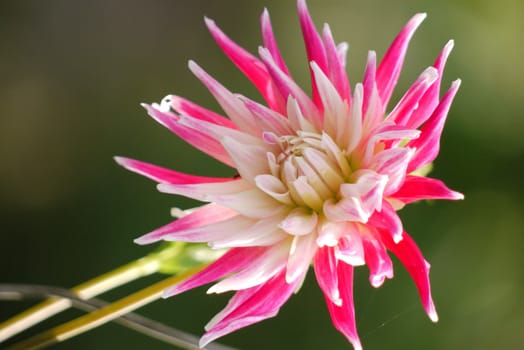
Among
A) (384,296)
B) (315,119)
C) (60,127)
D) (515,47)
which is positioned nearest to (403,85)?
(515,47)

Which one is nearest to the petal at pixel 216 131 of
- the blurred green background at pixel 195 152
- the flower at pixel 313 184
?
the flower at pixel 313 184

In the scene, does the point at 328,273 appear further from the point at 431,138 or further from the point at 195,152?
the point at 195,152

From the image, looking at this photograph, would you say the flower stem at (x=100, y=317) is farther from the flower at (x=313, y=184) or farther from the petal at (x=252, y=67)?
the petal at (x=252, y=67)

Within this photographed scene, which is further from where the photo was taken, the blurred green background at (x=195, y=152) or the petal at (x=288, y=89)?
the blurred green background at (x=195, y=152)

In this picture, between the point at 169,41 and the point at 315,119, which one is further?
the point at 169,41

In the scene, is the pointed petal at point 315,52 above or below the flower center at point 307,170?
above

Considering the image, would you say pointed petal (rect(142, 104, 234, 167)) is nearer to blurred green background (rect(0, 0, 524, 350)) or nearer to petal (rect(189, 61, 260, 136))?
petal (rect(189, 61, 260, 136))

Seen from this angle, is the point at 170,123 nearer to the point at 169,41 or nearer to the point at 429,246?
the point at 429,246

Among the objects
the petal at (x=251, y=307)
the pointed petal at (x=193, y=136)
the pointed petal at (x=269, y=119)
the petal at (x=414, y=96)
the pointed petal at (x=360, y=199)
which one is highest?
the pointed petal at (x=193, y=136)
